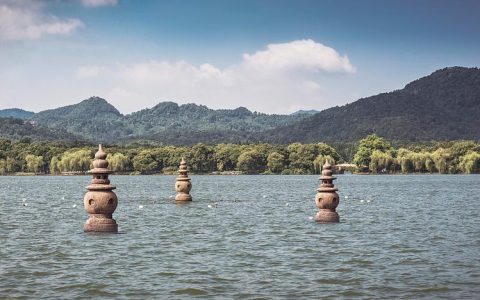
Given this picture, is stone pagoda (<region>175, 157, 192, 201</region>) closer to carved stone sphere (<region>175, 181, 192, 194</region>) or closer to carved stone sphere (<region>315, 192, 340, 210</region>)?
carved stone sphere (<region>175, 181, 192, 194</region>)

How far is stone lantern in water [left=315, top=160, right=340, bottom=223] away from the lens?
40.6 m

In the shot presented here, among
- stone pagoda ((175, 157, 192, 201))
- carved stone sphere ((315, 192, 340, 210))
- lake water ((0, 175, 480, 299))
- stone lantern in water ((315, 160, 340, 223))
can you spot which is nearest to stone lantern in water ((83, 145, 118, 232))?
lake water ((0, 175, 480, 299))

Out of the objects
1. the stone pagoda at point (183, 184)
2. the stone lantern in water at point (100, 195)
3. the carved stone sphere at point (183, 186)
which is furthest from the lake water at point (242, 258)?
the carved stone sphere at point (183, 186)

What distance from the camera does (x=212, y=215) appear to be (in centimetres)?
5347

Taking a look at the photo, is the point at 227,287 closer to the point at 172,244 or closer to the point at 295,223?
the point at 172,244

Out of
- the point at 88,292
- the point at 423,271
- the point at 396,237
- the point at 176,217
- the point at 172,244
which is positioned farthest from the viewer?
the point at 176,217

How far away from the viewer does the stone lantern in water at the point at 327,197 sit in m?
40.6

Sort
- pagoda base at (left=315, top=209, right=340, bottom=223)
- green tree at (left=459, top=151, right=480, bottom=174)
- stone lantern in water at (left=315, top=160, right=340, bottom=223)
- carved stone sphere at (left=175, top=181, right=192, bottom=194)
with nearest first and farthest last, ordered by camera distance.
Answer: stone lantern in water at (left=315, top=160, right=340, bottom=223), pagoda base at (left=315, top=209, right=340, bottom=223), carved stone sphere at (left=175, top=181, right=192, bottom=194), green tree at (left=459, top=151, right=480, bottom=174)

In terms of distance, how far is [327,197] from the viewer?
41.4 m

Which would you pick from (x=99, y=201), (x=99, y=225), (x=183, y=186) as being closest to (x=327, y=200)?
(x=99, y=225)

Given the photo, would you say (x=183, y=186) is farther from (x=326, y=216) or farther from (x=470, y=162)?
(x=470, y=162)

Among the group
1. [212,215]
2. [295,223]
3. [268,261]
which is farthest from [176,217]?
[268,261]

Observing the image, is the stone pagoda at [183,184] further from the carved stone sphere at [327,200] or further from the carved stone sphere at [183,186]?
the carved stone sphere at [327,200]

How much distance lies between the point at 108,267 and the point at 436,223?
2564cm
